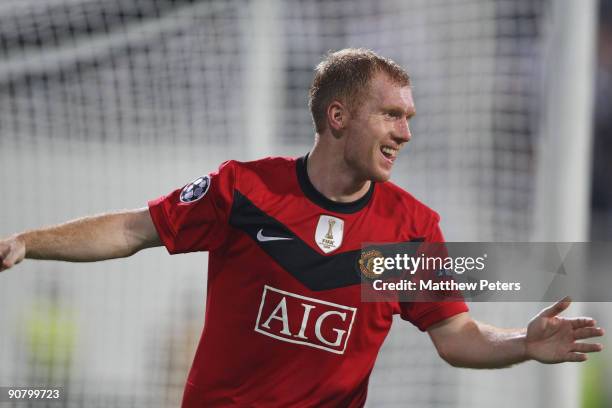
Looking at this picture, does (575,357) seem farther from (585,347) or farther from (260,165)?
(260,165)

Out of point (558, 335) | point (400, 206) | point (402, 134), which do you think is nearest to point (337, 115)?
point (402, 134)

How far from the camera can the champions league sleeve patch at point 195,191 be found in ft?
10.0

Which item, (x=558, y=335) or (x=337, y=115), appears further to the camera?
(x=337, y=115)

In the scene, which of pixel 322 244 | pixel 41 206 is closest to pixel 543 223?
pixel 322 244

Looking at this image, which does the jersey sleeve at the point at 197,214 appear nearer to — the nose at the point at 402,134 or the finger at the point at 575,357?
the nose at the point at 402,134

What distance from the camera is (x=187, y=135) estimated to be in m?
5.21

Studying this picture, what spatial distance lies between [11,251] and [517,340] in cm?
166

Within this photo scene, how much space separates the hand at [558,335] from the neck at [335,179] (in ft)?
2.42

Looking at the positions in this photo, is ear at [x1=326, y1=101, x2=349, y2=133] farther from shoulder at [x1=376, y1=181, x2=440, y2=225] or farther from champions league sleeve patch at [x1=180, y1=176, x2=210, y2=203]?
champions league sleeve patch at [x1=180, y1=176, x2=210, y2=203]

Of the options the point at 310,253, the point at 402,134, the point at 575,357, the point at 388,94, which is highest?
the point at 388,94

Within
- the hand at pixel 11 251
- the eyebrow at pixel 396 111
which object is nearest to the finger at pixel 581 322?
the eyebrow at pixel 396 111

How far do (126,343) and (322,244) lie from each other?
106 inches

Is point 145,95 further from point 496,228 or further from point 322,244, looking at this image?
point 322,244

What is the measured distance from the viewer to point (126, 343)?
5402mm
